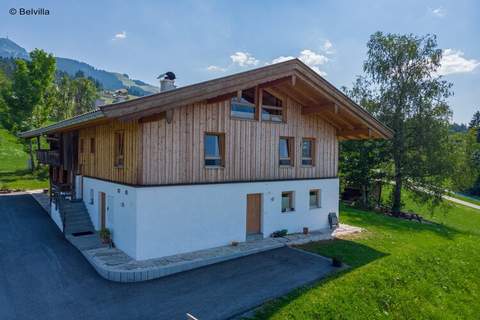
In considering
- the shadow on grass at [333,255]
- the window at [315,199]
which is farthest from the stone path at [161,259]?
the window at [315,199]

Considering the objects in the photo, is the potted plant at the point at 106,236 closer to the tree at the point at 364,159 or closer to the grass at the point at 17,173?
the grass at the point at 17,173

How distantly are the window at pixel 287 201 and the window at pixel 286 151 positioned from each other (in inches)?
55.6

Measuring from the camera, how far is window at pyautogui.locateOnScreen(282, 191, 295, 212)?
569 inches

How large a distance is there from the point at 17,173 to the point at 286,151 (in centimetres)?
3225

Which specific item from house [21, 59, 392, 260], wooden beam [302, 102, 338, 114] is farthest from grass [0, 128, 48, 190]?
wooden beam [302, 102, 338, 114]

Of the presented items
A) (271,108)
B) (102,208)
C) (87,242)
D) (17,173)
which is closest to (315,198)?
(271,108)

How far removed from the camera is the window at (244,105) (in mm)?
12781

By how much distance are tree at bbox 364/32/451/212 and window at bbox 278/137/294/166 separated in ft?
46.4

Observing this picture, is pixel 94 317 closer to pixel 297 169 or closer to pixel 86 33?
pixel 297 169

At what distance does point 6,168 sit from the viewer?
120ft

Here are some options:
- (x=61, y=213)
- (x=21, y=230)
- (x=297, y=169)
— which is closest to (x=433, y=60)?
(x=297, y=169)

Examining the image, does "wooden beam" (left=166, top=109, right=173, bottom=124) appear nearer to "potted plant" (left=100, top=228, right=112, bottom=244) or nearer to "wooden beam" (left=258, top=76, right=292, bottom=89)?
"wooden beam" (left=258, top=76, right=292, bottom=89)

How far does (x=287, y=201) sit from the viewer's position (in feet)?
47.9

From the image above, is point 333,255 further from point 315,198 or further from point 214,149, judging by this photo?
point 214,149
